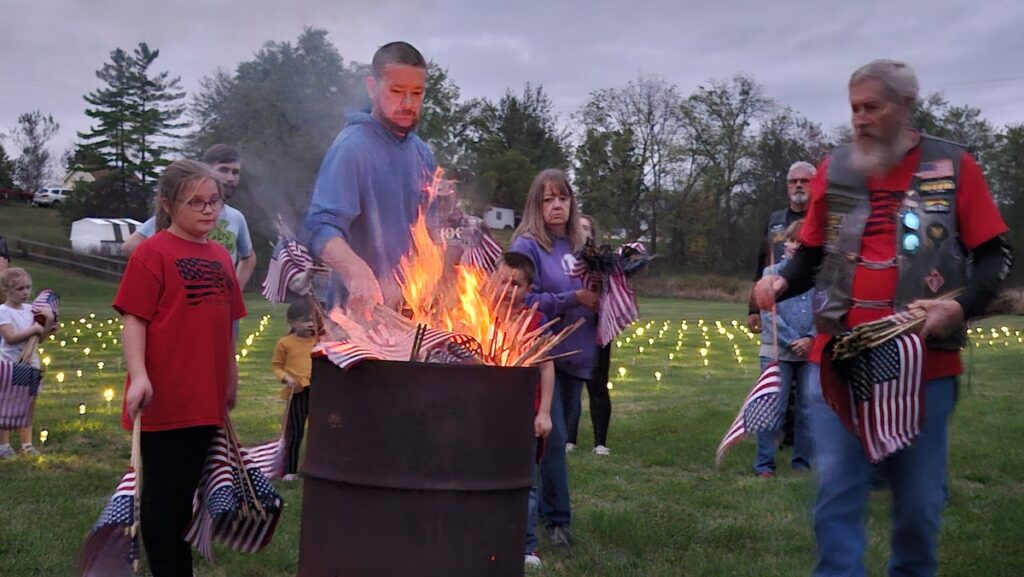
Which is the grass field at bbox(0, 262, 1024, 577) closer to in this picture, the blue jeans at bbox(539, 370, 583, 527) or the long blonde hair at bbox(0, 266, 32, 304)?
A: the blue jeans at bbox(539, 370, 583, 527)

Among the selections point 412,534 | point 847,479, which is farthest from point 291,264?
point 847,479

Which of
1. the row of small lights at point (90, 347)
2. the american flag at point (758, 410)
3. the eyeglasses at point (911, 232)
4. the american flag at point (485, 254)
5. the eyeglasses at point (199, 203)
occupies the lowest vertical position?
the row of small lights at point (90, 347)

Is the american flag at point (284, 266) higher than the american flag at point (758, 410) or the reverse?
higher

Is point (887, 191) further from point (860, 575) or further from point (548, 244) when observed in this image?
point (548, 244)

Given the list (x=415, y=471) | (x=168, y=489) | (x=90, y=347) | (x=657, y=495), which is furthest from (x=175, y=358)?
(x=90, y=347)

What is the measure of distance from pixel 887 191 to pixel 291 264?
2.20m

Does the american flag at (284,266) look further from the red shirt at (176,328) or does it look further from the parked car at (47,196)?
the parked car at (47,196)

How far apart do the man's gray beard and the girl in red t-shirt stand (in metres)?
2.33

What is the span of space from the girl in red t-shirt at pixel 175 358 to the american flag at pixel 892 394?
227 cm

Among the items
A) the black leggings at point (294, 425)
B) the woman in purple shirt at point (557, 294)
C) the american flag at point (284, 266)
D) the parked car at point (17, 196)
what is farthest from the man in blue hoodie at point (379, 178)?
the parked car at point (17, 196)

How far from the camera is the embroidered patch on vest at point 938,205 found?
140 inches

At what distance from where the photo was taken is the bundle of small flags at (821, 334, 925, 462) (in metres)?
3.49

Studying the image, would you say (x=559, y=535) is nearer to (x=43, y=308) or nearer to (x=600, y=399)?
(x=600, y=399)

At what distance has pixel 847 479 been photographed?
367 centimetres
